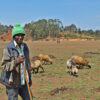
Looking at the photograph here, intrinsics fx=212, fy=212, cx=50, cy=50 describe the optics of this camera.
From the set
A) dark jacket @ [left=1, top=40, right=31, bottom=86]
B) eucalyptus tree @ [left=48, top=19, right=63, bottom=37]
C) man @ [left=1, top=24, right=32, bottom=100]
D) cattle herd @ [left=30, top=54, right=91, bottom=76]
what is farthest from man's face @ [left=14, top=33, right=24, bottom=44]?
eucalyptus tree @ [left=48, top=19, right=63, bottom=37]

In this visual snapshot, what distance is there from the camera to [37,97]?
24.8 feet

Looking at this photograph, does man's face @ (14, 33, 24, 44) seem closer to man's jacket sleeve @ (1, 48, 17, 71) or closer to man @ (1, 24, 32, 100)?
man @ (1, 24, 32, 100)

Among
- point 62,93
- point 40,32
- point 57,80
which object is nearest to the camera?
point 62,93

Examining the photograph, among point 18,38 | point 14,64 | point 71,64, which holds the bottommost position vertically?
point 71,64

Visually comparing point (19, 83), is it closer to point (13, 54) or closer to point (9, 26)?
point (13, 54)

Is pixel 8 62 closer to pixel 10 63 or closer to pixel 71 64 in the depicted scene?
pixel 10 63

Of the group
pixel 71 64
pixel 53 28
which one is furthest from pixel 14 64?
pixel 53 28

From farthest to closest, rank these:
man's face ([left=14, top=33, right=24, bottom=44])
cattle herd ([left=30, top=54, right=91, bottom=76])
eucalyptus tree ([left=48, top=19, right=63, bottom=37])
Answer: eucalyptus tree ([left=48, top=19, right=63, bottom=37]) < cattle herd ([left=30, top=54, right=91, bottom=76]) < man's face ([left=14, top=33, right=24, bottom=44])

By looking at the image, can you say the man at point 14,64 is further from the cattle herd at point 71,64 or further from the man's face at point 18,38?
the cattle herd at point 71,64

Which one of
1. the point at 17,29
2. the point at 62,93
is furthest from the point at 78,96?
the point at 17,29

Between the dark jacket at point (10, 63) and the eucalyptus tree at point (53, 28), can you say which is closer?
the dark jacket at point (10, 63)

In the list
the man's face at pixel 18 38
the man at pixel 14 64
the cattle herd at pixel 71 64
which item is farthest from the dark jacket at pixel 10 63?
the cattle herd at pixel 71 64

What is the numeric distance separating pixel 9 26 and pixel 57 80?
341 feet

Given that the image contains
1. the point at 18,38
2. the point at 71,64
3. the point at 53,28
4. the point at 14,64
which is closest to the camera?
the point at 14,64
